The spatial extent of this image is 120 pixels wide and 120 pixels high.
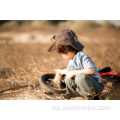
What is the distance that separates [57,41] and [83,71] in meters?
0.63

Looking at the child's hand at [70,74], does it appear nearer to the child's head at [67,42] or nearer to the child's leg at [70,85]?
the child's leg at [70,85]

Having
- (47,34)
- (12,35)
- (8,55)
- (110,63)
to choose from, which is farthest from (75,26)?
(110,63)

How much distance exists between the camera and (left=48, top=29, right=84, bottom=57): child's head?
2398mm

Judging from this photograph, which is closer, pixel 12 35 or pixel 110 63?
pixel 110 63

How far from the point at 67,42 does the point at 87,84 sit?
715 mm

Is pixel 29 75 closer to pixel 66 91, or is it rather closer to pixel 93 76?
pixel 66 91

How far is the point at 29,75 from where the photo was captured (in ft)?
11.3

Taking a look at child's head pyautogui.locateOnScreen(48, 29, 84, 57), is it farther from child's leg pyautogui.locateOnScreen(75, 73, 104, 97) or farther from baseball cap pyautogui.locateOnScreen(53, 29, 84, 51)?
child's leg pyautogui.locateOnScreen(75, 73, 104, 97)

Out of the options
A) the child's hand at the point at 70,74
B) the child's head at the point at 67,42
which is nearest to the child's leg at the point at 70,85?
the child's hand at the point at 70,74

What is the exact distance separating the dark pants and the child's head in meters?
0.42

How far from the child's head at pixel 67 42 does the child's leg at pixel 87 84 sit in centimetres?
42

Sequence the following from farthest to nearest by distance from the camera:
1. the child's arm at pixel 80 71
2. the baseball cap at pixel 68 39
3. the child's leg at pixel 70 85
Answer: the child's leg at pixel 70 85 → the baseball cap at pixel 68 39 → the child's arm at pixel 80 71

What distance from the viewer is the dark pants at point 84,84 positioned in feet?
7.62

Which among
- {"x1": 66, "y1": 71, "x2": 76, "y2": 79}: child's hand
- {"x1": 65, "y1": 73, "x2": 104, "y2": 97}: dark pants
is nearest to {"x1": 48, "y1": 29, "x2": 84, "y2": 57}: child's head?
{"x1": 66, "y1": 71, "x2": 76, "y2": 79}: child's hand
